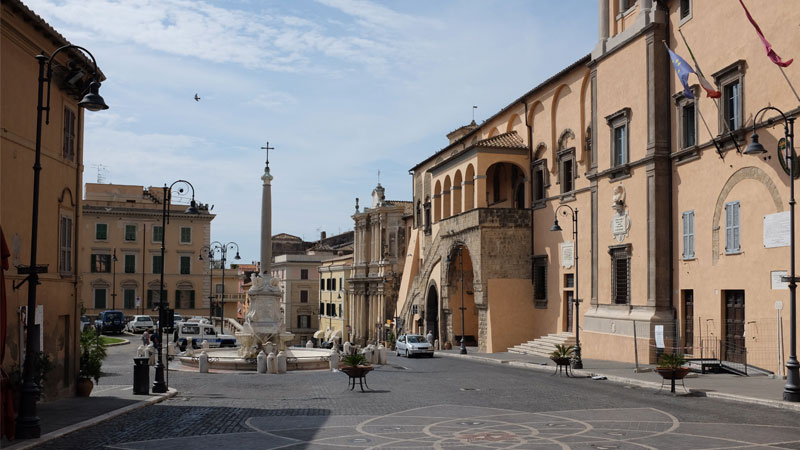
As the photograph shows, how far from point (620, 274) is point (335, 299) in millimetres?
56275

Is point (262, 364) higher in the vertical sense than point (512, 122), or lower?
lower

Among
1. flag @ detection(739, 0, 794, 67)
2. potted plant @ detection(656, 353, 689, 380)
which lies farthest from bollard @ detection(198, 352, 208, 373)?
flag @ detection(739, 0, 794, 67)

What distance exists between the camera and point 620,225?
1292 inches

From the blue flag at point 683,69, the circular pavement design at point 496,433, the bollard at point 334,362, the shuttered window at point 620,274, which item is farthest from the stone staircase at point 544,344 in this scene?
the circular pavement design at point 496,433

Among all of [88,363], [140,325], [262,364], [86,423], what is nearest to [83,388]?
[88,363]

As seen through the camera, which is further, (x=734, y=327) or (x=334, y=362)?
(x=334, y=362)

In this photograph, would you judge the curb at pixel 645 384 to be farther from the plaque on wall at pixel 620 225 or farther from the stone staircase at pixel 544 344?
the plaque on wall at pixel 620 225

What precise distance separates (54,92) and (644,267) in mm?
21893

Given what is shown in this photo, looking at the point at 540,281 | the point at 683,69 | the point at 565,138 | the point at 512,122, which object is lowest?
the point at 540,281

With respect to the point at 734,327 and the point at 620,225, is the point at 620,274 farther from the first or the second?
the point at 734,327

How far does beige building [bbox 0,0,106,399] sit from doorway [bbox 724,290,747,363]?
20.5 m

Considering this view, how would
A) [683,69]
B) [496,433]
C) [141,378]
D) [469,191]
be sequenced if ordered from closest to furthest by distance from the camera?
[496,433]
[141,378]
[683,69]
[469,191]

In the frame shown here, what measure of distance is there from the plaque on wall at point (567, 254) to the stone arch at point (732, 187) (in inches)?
447

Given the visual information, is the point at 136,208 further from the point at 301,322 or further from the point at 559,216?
the point at 559,216
